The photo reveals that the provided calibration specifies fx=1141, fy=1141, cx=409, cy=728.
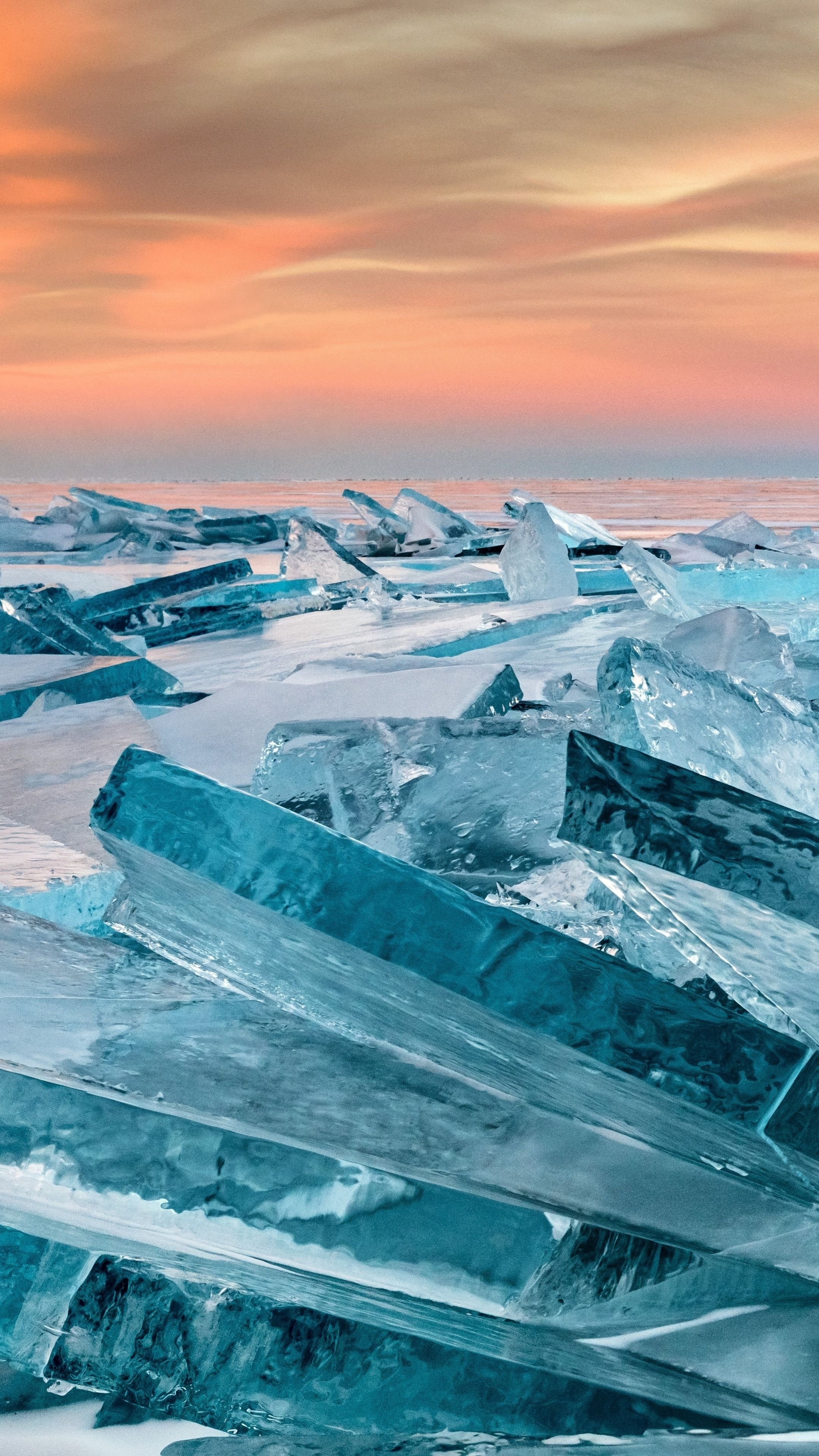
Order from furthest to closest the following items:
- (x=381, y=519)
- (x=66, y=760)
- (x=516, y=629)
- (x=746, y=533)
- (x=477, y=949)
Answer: (x=381, y=519)
(x=746, y=533)
(x=516, y=629)
(x=66, y=760)
(x=477, y=949)

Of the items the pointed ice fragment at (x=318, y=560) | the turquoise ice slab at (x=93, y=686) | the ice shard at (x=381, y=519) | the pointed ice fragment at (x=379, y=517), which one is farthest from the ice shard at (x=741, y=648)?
the pointed ice fragment at (x=379, y=517)

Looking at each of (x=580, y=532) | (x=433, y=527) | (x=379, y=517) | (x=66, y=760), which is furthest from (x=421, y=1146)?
(x=379, y=517)

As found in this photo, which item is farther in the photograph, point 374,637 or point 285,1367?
point 374,637

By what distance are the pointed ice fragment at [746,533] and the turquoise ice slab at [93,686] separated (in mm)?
4379

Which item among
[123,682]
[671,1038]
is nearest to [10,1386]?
[671,1038]

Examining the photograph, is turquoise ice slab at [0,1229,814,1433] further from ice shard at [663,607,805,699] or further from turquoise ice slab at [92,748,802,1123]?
ice shard at [663,607,805,699]

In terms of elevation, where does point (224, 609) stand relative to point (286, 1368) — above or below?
above

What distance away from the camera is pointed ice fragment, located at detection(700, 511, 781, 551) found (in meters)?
6.12

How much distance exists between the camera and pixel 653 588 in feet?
9.79

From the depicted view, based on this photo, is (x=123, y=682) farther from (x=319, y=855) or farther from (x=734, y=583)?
(x=734, y=583)

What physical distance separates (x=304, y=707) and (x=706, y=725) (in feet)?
2.75

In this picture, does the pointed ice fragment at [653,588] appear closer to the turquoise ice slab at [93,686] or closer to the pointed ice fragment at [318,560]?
the turquoise ice slab at [93,686]

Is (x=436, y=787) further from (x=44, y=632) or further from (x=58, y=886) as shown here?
(x=44, y=632)

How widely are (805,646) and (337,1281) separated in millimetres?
1883
